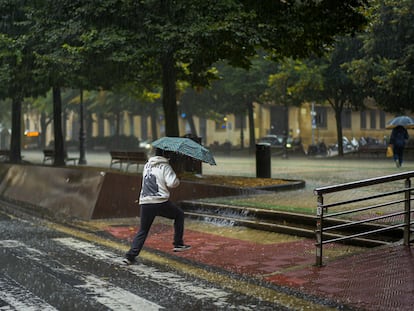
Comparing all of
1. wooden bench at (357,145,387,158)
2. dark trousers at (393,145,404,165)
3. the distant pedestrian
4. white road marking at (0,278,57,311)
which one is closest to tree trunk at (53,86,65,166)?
the distant pedestrian

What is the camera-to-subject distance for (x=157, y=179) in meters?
8.01

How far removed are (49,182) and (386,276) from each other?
10.8 metres

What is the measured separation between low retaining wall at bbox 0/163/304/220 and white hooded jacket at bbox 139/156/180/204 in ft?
16.7

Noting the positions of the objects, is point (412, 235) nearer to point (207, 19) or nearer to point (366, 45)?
point (207, 19)

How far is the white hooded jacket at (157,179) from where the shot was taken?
26.2 ft

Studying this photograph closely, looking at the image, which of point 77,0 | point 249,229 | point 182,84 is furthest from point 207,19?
point 182,84

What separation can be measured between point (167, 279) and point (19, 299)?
1.84m

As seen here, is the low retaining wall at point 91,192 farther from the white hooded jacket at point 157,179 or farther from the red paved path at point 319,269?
the white hooded jacket at point 157,179

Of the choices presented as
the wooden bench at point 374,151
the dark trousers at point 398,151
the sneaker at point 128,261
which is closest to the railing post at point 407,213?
the sneaker at point 128,261

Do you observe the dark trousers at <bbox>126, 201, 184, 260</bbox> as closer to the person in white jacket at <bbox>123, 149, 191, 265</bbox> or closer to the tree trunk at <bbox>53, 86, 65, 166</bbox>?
the person in white jacket at <bbox>123, 149, 191, 265</bbox>

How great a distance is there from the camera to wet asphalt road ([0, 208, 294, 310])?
5.94 m

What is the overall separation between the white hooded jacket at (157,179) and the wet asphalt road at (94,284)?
0.95 metres

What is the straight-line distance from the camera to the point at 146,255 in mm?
8898

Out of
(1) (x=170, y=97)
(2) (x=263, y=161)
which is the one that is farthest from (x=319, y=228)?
(1) (x=170, y=97)
